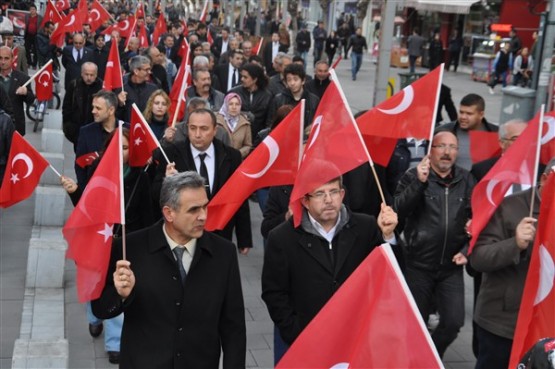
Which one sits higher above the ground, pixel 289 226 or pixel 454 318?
pixel 289 226

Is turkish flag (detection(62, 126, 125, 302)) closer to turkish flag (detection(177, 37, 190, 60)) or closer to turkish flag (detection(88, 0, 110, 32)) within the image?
turkish flag (detection(177, 37, 190, 60))

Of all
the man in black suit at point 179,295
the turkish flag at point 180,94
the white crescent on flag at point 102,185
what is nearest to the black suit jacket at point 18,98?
the turkish flag at point 180,94

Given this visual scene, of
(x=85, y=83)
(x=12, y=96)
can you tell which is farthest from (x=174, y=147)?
(x=12, y=96)

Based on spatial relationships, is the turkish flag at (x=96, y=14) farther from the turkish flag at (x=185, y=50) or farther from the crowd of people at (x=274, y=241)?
the crowd of people at (x=274, y=241)

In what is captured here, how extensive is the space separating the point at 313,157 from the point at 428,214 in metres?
1.22

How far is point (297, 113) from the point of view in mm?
6410

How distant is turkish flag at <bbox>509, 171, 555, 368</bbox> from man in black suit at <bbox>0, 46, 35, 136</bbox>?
7940mm

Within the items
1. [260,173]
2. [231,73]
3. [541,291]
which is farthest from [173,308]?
[231,73]

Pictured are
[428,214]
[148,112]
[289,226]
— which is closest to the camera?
[289,226]

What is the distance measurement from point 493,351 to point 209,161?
2.68 m

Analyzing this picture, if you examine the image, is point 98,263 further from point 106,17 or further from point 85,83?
point 106,17

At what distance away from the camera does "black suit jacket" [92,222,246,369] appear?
14.4 ft

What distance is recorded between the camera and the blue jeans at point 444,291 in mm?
6289

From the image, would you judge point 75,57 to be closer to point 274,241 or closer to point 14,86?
point 14,86
